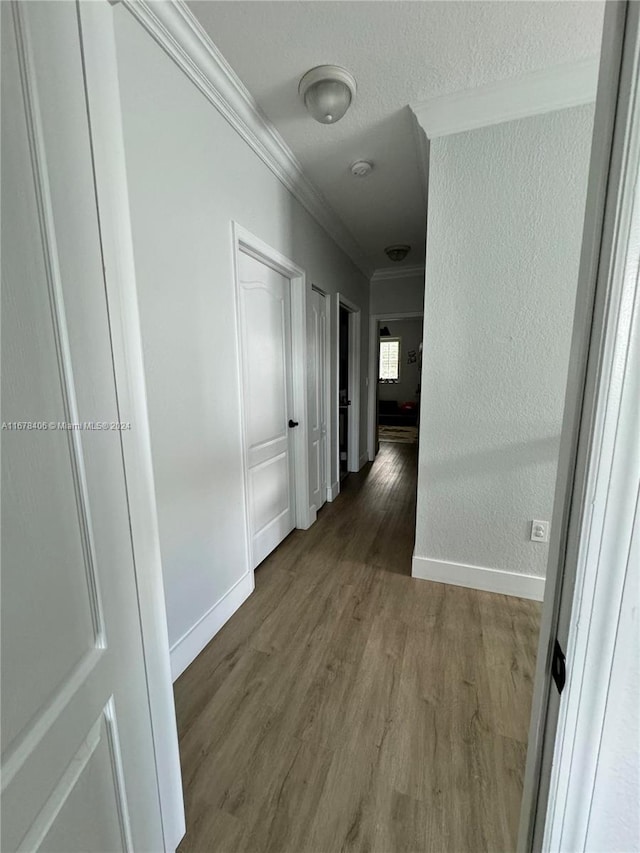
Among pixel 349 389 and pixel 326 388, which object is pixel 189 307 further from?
Result: pixel 349 389

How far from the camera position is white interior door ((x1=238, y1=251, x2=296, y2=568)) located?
2.05 m

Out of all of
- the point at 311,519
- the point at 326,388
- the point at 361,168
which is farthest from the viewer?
the point at 326,388

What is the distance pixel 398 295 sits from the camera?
467cm

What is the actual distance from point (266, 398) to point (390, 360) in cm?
753

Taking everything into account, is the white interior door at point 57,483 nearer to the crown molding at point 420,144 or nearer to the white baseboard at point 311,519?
the crown molding at point 420,144

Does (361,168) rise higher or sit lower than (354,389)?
higher

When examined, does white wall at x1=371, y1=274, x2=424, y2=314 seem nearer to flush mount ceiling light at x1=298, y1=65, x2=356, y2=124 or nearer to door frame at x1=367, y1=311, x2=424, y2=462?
door frame at x1=367, y1=311, x2=424, y2=462

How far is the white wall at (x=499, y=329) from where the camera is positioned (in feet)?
5.73

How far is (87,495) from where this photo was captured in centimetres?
60

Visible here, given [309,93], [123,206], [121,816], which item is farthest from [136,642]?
[309,93]

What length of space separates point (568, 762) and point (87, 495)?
842mm

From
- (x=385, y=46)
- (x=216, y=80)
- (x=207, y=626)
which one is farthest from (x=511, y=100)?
(x=207, y=626)

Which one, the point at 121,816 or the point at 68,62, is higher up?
the point at 68,62

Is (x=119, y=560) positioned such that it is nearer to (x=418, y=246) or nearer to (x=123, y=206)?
(x=123, y=206)
